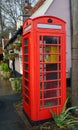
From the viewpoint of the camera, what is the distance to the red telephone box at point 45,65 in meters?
5.85

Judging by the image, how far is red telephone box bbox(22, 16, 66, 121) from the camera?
5848 millimetres

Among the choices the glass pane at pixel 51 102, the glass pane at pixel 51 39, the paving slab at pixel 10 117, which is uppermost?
the glass pane at pixel 51 39

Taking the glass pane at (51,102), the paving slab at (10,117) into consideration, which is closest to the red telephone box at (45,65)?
the glass pane at (51,102)

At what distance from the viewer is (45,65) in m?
6.07

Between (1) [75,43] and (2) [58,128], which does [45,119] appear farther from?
(1) [75,43]

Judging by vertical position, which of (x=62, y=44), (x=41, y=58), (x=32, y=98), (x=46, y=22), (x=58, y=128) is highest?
(x=46, y=22)

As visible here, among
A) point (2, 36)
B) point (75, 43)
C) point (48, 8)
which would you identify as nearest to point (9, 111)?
point (75, 43)

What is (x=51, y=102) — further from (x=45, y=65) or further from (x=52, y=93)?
(x=45, y=65)

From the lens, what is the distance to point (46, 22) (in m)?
5.90

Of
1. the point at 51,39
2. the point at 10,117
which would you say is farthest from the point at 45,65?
the point at 10,117

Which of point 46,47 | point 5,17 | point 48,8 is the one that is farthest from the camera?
point 5,17

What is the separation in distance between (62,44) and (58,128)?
89.4 inches

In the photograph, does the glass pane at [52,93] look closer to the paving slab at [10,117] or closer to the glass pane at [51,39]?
the paving slab at [10,117]

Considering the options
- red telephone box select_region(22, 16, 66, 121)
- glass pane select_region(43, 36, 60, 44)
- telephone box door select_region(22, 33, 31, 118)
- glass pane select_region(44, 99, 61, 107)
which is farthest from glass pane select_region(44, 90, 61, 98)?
glass pane select_region(43, 36, 60, 44)
